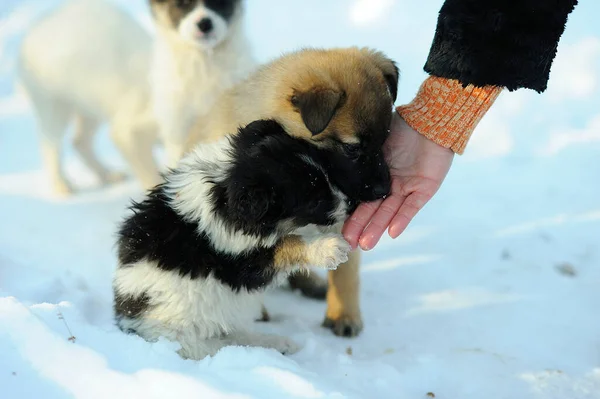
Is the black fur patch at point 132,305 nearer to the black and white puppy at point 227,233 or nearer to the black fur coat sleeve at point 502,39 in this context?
the black and white puppy at point 227,233

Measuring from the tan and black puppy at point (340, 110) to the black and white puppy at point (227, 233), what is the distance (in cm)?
9

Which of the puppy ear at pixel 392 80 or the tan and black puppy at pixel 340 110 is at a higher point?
the puppy ear at pixel 392 80

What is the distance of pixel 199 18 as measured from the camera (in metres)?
4.43

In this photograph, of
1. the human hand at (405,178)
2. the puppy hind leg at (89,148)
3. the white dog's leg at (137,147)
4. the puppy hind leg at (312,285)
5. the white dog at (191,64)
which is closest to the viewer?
the human hand at (405,178)

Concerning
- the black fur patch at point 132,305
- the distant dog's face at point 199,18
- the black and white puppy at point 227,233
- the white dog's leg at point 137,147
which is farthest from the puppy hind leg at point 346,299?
the white dog's leg at point 137,147

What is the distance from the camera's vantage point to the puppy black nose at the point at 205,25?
14.6ft

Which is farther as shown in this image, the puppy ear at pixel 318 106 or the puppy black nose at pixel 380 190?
the puppy black nose at pixel 380 190

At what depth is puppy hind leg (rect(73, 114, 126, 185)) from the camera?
18.8 feet

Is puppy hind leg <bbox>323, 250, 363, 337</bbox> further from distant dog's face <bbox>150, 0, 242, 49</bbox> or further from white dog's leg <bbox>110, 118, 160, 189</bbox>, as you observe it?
white dog's leg <bbox>110, 118, 160, 189</bbox>

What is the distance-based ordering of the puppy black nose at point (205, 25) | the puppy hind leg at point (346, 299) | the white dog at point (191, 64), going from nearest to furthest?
1. the puppy hind leg at point (346, 299)
2. the puppy black nose at point (205, 25)
3. the white dog at point (191, 64)

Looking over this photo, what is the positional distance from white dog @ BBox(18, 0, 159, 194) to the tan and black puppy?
217 centimetres

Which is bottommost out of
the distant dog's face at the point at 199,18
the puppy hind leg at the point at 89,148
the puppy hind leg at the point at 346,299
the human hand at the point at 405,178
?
the puppy hind leg at the point at 89,148

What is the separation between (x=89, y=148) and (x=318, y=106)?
3981mm

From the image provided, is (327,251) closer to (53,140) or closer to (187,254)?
(187,254)
